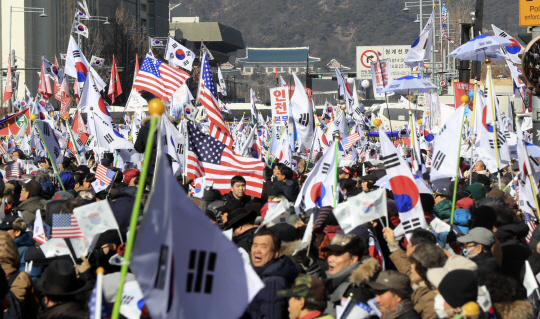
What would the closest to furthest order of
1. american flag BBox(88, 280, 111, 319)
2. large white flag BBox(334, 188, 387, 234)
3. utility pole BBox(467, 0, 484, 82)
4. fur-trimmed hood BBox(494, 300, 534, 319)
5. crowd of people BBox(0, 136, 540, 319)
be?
american flag BBox(88, 280, 111, 319)
fur-trimmed hood BBox(494, 300, 534, 319)
crowd of people BBox(0, 136, 540, 319)
large white flag BBox(334, 188, 387, 234)
utility pole BBox(467, 0, 484, 82)

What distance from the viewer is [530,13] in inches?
411

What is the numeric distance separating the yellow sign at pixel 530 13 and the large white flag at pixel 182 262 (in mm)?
8465

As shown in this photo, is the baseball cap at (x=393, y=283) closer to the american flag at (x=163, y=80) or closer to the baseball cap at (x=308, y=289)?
the baseball cap at (x=308, y=289)

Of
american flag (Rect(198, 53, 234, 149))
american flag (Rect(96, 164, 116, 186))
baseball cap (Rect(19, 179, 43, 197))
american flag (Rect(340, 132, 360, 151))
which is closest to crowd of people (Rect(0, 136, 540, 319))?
baseball cap (Rect(19, 179, 43, 197))

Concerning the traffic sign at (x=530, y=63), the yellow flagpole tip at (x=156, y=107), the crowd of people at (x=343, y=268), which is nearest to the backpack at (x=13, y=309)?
the crowd of people at (x=343, y=268)

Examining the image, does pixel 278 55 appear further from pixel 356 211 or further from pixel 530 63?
pixel 356 211

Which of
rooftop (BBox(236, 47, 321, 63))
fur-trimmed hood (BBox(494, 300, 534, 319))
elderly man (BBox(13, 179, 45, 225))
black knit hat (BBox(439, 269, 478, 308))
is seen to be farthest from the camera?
rooftop (BBox(236, 47, 321, 63))

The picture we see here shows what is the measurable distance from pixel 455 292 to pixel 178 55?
15155mm

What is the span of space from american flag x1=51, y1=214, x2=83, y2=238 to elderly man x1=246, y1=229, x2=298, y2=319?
4.41ft

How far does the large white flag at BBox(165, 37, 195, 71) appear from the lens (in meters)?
18.1

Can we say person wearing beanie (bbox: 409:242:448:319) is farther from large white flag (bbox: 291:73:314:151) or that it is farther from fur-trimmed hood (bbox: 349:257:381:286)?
large white flag (bbox: 291:73:314:151)

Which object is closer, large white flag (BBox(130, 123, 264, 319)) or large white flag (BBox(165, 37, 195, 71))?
large white flag (BBox(130, 123, 264, 319))

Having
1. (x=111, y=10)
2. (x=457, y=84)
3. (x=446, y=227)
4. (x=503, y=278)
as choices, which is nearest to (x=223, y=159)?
(x=446, y=227)

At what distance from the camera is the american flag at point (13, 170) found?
38.0ft
